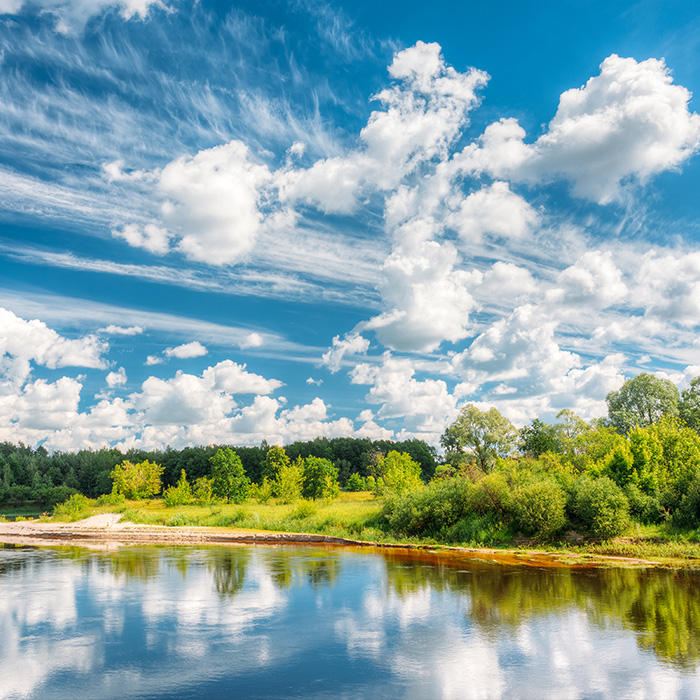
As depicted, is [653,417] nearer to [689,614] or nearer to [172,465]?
[689,614]

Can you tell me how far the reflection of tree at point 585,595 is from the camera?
15.1m

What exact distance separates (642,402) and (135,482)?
80.1m

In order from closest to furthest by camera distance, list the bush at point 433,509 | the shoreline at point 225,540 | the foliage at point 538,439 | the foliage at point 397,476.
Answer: the shoreline at point 225,540, the bush at point 433,509, the foliage at point 397,476, the foliage at point 538,439

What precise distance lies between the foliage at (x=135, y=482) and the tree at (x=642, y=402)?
73928 mm

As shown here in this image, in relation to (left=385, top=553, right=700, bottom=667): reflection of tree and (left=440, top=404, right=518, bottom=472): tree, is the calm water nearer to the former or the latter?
(left=385, top=553, right=700, bottom=667): reflection of tree

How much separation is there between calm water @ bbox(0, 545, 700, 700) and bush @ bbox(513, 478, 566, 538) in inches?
268

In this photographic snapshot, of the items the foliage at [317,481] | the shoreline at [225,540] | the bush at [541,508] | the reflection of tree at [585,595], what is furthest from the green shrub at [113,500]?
the reflection of tree at [585,595]

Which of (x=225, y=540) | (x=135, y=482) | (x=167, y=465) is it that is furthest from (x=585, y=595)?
(x=167, y=465)

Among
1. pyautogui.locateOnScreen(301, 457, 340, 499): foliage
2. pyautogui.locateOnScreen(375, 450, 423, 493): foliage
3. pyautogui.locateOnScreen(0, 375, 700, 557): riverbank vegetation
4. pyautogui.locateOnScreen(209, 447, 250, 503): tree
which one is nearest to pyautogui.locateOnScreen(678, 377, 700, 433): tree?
pyautogui.locateOnScreen(0, 375, 700, 557): riverbank vegetation

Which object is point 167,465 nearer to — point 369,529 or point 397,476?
point 397,476

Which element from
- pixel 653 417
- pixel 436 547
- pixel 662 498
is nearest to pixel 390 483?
pixel 436 547

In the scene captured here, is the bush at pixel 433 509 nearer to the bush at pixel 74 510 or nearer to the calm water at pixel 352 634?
the calm water at pixel 352 634

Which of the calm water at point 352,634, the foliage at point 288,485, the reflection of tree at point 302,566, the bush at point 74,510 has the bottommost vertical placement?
the bush at point 74,510

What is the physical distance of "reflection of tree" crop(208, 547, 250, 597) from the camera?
72.6 feet
